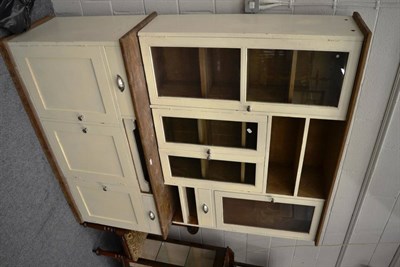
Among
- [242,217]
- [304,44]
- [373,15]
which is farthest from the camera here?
[242,217]

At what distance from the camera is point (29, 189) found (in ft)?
4.63

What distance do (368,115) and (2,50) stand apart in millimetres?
1545

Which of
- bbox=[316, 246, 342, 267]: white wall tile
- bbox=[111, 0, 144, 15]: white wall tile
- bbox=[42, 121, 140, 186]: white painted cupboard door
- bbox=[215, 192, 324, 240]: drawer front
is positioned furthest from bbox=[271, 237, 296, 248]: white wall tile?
bbox=[111, 0, 144, 15]: white wall tile

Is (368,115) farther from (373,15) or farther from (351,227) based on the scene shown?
(351,227)

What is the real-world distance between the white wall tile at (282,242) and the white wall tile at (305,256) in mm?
57

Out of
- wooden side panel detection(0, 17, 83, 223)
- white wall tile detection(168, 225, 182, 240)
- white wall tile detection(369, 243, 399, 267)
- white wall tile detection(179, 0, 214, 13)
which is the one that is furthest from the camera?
white wall tile detection(168, 225, 182, 240)

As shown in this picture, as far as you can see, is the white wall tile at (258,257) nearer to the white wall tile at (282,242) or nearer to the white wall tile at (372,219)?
the white wall tile at (282,242)

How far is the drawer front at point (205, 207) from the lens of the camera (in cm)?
146

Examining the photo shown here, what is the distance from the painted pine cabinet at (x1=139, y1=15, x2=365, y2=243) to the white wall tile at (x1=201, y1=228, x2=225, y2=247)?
1.66ft

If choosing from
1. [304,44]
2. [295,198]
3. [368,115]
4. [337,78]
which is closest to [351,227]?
[295,198]

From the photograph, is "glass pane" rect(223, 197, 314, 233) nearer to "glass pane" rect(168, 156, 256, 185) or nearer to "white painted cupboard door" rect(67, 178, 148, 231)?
"glass pane" rect(168, 156, 256, 185)

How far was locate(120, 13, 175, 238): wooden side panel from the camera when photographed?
109 centimetres

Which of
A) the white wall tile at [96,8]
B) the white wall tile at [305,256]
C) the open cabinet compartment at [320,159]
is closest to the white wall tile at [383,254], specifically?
the white wall tile at [305,256]

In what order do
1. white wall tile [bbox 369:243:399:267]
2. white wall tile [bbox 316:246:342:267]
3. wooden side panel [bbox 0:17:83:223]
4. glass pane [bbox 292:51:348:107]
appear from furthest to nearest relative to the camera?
white wall tile [bbox 316:246:342:267] < white wall tile [bbox 369:243:399:267] < wooden side panel [bbox 0:17:83:223] < glass pane [bbox 292:51:348:107]
